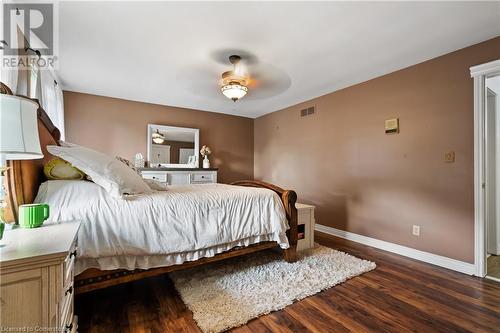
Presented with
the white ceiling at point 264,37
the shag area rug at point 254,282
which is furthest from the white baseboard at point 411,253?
the white ceiling at point 264,37

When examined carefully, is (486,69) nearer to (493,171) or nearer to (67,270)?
(493,171)

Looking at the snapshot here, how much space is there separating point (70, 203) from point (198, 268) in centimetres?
137

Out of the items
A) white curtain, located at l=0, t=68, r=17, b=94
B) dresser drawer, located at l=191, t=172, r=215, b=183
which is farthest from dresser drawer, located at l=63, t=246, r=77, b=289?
dresser drawer, located at l=191, t=172, r=215, b=183

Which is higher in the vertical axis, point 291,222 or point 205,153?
point 205,153

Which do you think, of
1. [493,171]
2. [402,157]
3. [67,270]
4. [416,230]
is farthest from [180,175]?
[493,171]

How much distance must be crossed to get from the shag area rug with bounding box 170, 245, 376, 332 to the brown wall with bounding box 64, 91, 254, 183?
295cm

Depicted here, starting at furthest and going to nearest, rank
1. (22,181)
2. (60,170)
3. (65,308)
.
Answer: (60,170)
(22,181)
(65,308)

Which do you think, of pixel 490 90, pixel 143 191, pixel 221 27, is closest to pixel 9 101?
pixel 143 191

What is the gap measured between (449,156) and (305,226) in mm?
A: 1787

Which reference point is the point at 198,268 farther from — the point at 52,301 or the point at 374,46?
the point at 374,46

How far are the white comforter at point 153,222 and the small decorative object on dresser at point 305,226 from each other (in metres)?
0.69

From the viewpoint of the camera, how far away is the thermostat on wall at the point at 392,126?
2968 mm

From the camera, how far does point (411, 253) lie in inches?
110

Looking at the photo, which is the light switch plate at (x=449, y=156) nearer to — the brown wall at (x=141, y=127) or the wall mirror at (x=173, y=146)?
the brown wall at (x=141, y=127)
